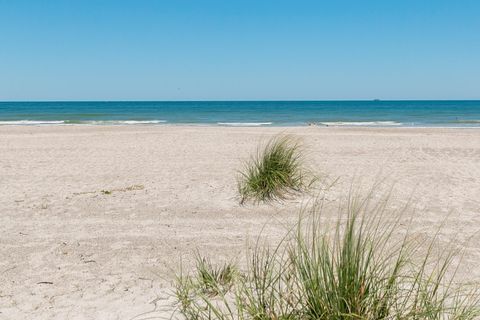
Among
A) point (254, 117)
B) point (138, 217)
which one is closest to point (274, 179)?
point (138, 217)

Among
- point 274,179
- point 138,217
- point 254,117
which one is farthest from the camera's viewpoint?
point 254,117

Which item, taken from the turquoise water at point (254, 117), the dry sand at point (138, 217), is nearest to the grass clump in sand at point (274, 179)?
the dry sand at point (138, 217)

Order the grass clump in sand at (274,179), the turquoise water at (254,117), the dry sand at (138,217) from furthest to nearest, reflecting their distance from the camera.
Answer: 1. the turquoise water at (254,117)
2. the grass clump in sand at (274,179)
3. the dry sand at (138,217)

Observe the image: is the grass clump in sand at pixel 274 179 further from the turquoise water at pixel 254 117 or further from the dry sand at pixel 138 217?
the turquoise water at pixel 254 117

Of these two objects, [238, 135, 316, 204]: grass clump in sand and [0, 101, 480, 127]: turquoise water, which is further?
[0, 101, 480, 127]: turquoise water

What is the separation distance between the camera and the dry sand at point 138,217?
12.8ft

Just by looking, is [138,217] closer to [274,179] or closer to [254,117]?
[274,179]

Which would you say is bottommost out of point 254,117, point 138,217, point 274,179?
point 138,217

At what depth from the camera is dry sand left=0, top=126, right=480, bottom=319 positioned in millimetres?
3902

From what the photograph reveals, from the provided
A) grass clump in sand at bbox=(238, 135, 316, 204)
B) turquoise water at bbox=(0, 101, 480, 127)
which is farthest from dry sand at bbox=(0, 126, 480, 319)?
turquoise water at bbox=(0, 101, 480, 127)

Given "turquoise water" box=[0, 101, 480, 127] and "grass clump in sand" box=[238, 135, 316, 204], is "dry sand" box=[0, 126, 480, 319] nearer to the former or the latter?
"grass clump in sand" box=[238, 135, 316, 204]

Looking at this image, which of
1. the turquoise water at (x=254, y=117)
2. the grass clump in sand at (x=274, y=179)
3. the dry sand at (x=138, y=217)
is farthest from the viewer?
the turquoise water at (x=254, y=117)

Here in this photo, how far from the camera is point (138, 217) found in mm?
6273

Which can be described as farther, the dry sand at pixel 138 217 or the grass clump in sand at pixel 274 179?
the grass clump in sand at pixel 274 179
